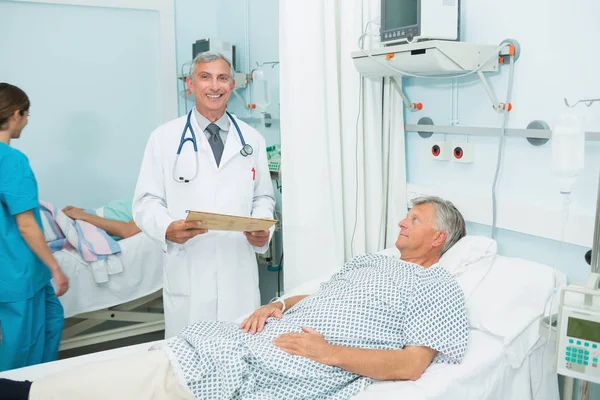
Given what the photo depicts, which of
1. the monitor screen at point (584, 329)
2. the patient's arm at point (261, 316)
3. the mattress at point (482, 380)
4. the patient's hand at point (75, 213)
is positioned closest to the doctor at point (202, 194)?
the patient's arm at point (261, 316)

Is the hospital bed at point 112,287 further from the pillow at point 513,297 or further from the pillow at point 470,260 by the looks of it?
the pillow at point 513,297

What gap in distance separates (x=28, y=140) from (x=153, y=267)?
127cm

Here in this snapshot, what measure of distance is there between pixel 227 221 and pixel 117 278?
4.20 feet

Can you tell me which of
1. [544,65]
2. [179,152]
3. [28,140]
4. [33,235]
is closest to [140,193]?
[179,152]

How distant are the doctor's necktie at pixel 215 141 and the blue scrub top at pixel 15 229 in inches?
26.5

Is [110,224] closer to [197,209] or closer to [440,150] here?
[197,209]

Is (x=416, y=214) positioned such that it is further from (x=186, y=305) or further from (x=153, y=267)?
(x=153, y=267)

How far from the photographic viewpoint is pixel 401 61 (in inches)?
76.4

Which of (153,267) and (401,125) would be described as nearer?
(401,125)

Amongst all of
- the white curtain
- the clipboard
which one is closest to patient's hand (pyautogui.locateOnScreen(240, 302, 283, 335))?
the clipboard

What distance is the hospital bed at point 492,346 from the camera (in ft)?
5.00

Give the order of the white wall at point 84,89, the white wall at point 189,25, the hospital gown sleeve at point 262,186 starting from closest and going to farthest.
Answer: the hospital gown sleeve at point 262,186 < the white wall at point 84,89 < the white wall at point 189,25

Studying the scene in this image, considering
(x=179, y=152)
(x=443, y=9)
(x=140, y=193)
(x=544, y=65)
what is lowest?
(x=140, y=193)

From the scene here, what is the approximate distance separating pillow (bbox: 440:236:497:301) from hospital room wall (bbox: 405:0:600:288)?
171 mm
